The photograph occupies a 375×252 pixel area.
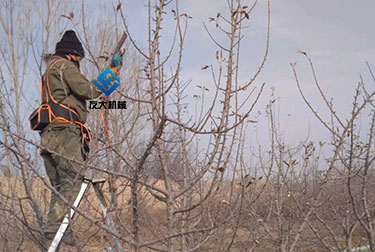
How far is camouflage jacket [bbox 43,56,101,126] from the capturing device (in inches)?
99.7

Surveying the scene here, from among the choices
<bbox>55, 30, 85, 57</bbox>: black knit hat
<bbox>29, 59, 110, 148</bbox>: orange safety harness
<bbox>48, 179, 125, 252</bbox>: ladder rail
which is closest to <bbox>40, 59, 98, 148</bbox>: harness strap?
<bbox>29, 59, 110, 148</bbox>: orange safety harness

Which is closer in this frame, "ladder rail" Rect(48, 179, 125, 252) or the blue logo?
the blue logo

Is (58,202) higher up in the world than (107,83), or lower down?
lower down

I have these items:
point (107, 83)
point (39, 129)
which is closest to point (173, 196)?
point (107, 83)

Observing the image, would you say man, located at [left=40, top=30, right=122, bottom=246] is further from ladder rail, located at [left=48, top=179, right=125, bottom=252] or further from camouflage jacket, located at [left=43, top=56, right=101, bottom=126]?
ladder rail, located at [left=48, top=179, right=125, bottom=252]

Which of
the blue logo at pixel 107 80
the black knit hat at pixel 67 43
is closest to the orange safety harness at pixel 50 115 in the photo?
the black knit hat at pixel 67 43

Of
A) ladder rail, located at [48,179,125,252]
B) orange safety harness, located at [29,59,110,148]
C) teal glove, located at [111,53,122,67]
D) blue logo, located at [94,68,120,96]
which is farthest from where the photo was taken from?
orange safety harness, located at [29,59,110,148]

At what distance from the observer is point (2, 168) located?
8.95ft

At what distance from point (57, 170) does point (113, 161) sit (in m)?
0.89

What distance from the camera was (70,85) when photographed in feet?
8.38

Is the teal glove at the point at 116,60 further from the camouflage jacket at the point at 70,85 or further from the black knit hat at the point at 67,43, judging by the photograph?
the black knit hat at the point at 67,43

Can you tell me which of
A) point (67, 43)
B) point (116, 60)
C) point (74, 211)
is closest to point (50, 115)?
point (67, 43)

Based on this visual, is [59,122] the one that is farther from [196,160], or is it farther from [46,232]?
[196,160]

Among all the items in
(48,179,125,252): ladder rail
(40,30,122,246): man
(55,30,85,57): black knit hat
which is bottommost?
(48,179,125,252): ladder rail
